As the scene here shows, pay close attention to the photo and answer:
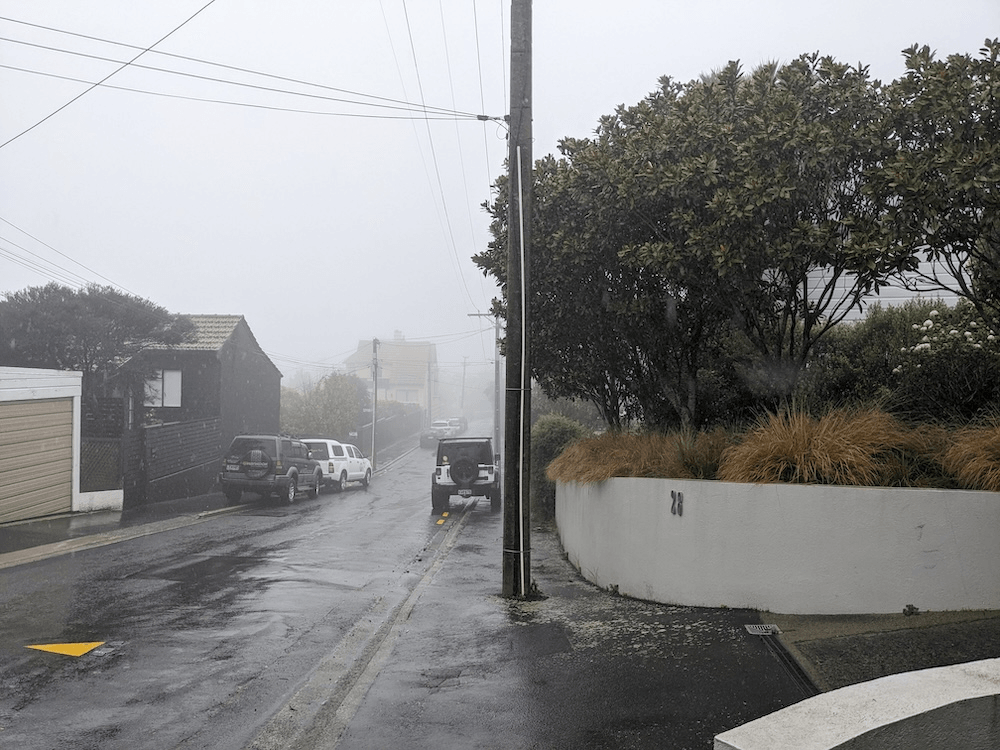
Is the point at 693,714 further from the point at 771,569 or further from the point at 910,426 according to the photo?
the point at 910,426

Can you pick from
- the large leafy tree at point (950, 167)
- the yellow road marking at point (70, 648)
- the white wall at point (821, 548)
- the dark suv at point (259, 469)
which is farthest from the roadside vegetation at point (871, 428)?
the dark suv at point (259, 469)

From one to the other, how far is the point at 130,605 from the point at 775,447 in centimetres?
708

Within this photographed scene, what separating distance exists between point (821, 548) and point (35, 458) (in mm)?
17376

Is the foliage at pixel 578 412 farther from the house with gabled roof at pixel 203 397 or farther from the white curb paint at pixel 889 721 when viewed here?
the white curb paint at pixel 889 721

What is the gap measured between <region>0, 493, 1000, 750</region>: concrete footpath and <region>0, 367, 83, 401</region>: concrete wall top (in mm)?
13386

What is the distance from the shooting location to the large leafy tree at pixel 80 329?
30953mm

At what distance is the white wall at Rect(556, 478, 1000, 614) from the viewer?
25.6ft

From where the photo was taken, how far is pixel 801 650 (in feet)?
23.6

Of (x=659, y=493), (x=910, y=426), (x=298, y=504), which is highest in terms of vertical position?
(x=910, y=426)

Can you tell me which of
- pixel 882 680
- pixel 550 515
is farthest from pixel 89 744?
pixel 550 515

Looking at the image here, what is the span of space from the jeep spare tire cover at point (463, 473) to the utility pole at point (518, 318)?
577 inches

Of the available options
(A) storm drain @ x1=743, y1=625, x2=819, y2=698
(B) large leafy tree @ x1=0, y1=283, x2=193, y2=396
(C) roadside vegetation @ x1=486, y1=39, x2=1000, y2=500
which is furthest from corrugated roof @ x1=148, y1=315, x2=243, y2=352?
(A) storm drain @ x1=743, y1=625, x2=819, y2=698

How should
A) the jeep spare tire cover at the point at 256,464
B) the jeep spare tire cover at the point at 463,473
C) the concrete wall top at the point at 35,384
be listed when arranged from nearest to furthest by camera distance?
the concrete wall top at the point at 35,384 < the jeep spare tire cover at the point at 463,473 < the jeep spare tire cover at the point at 256,464

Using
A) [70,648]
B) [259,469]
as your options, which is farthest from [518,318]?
[259,469]
